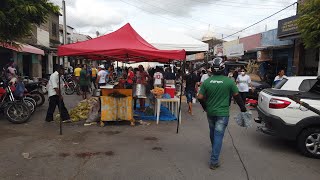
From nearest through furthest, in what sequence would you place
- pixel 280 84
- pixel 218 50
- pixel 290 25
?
pixel 280 84
pixel 290 25
pixel 218 50

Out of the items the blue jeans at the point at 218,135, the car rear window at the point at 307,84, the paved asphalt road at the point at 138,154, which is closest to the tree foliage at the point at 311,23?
the car rear window at the point at 307,84

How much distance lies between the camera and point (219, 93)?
5.47 meters

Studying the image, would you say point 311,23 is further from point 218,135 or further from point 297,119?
point 218,135

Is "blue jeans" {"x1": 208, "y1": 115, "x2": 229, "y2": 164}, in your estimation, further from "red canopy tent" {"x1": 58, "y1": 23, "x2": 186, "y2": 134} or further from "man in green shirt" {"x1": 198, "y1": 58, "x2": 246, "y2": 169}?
"red canopy tent" {"x1": 58, "y1": 23, "x2": 186, "y2": 134}

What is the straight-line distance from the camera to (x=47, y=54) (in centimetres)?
2859

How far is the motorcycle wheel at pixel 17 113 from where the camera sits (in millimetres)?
9031

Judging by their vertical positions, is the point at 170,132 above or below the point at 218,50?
below

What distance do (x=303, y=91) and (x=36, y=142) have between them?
19.2 feet

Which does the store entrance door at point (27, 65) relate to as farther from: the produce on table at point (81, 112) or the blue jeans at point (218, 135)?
the blue jeans at point (218, 135)

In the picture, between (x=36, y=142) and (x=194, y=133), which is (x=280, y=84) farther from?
(x=36, y=142)

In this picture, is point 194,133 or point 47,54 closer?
point 194,133

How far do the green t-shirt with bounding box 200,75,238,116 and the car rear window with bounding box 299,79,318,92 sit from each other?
2463 millimetres

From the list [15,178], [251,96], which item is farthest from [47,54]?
[15,178]

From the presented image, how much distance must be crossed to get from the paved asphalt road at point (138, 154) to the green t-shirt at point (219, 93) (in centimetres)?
100
